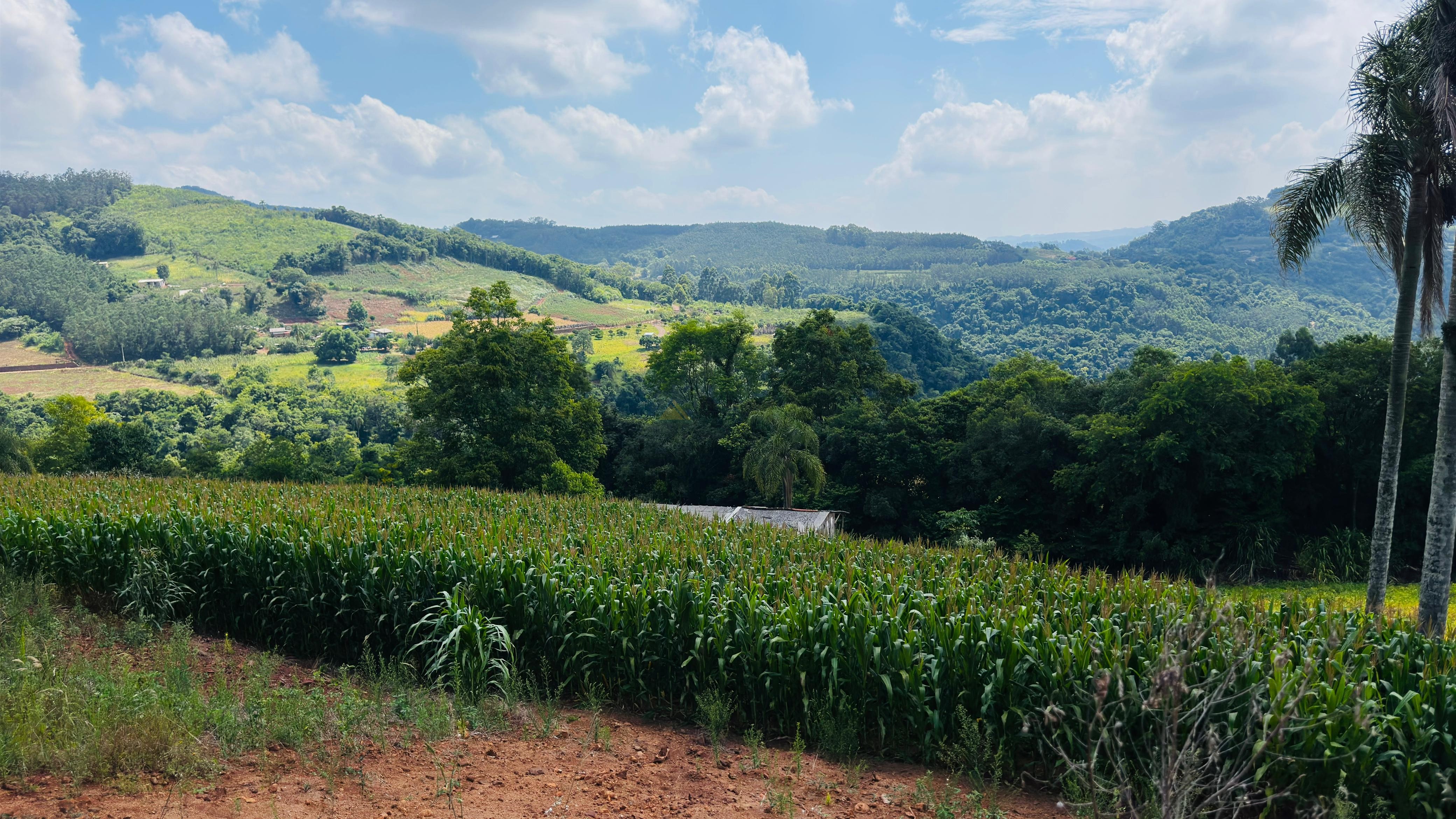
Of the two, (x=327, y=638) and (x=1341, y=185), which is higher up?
(x=1341, y=185)

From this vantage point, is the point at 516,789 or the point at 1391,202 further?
the point at 1391,202

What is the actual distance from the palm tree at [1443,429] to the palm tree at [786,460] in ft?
62.6

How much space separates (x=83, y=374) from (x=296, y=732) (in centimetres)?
11363

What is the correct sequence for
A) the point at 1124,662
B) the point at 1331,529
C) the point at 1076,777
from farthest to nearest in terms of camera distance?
the point at 1331,529, the point at 1124,662, the point at 1076,777

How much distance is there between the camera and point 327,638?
26.6 ft

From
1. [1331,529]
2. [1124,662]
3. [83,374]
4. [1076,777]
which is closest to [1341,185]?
[1124,662]

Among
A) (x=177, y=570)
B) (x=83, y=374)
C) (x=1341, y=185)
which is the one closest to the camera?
(x=177, y=570)

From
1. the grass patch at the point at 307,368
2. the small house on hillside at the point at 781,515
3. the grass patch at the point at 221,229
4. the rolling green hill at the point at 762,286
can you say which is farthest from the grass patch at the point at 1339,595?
the grass patch at the point at 221,229

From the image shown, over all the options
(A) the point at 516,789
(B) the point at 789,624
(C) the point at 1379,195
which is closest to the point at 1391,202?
(C) the point at 1379,195

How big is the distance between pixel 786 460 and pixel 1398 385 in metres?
19.1

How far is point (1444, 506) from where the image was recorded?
10.1 m

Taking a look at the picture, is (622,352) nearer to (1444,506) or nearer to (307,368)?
(307,368)

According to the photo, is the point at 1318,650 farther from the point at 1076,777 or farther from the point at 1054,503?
the point at 1054,503

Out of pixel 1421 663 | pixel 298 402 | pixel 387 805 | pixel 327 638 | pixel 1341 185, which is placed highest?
pixel 1341 185
